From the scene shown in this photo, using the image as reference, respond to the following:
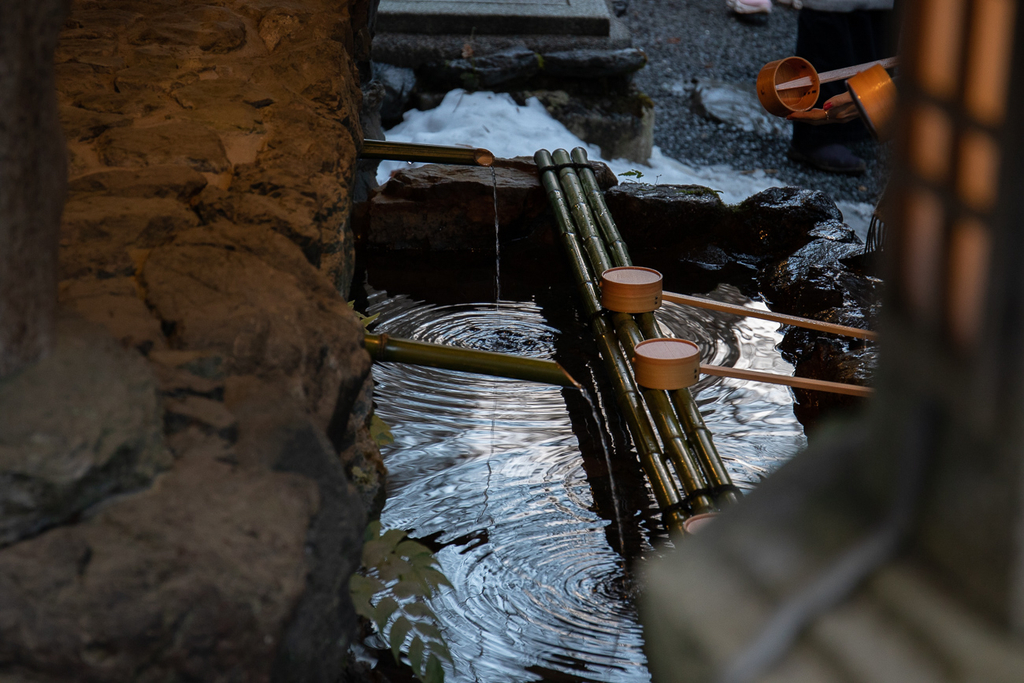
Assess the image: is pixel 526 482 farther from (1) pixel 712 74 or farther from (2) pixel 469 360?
(1) pixel 712 74

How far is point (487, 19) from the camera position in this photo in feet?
22.4

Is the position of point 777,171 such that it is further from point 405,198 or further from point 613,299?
point 613,299

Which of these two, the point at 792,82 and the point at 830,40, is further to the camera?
the point at 830,40

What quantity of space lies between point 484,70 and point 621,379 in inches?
161

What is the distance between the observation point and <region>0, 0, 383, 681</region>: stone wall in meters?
1.02

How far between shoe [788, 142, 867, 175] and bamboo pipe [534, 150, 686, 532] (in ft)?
11.9

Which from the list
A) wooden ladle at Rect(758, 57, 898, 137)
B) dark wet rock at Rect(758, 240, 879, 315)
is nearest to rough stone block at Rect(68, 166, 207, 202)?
wooden ladle at Rect(758, 57, 898, 137)

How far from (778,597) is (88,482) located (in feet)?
2.88

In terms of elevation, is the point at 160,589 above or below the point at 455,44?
below

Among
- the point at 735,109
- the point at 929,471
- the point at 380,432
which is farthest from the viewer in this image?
the point at 735,109

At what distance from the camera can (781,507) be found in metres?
0.59

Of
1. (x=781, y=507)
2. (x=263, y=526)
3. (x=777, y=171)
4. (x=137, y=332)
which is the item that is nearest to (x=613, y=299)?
(x=137, y=332)

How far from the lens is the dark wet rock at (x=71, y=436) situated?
106 centimetres

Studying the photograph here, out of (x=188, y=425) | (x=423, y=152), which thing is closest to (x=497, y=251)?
(x=423, y=152)
